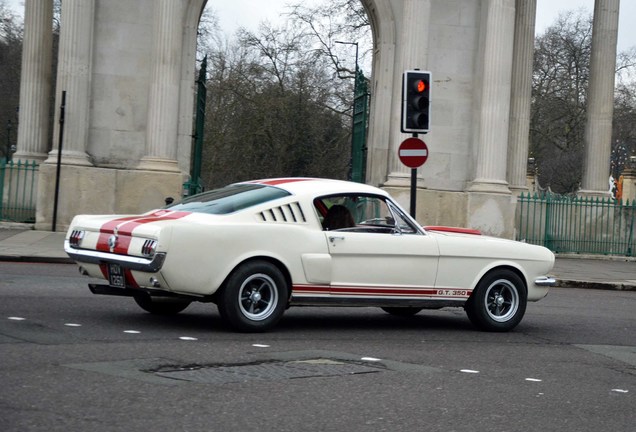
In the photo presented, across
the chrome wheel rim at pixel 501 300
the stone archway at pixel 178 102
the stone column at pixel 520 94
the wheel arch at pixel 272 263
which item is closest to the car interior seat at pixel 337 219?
the wheel arch at pixel 272 263

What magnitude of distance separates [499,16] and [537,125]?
165 feet

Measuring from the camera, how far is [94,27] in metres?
27.1

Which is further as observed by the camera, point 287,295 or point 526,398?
point 287,295

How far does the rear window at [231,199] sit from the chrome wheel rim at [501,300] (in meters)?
2.70

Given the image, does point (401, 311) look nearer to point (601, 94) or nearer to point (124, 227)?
point (124, 227)

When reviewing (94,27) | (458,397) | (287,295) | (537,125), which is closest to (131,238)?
(287,295)

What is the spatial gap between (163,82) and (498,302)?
16.0m

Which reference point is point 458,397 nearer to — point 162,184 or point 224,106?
point 162,184

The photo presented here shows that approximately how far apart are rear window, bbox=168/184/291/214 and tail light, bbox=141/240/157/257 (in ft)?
2.93

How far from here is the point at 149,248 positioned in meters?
9.91

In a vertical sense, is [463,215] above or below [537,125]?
below

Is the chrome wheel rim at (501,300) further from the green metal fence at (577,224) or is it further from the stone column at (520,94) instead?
the stone column at (520,94)

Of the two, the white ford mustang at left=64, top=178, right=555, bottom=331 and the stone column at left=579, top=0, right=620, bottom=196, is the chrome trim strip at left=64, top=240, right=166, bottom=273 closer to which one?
the white ford mustang at left=64, top=178, right=555, bottom=331

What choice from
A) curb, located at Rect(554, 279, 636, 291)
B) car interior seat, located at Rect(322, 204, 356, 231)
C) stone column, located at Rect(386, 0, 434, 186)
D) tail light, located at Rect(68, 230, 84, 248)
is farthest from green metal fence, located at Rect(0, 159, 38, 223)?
car interior seat, located at Rect(322, 204, 356, 231)
